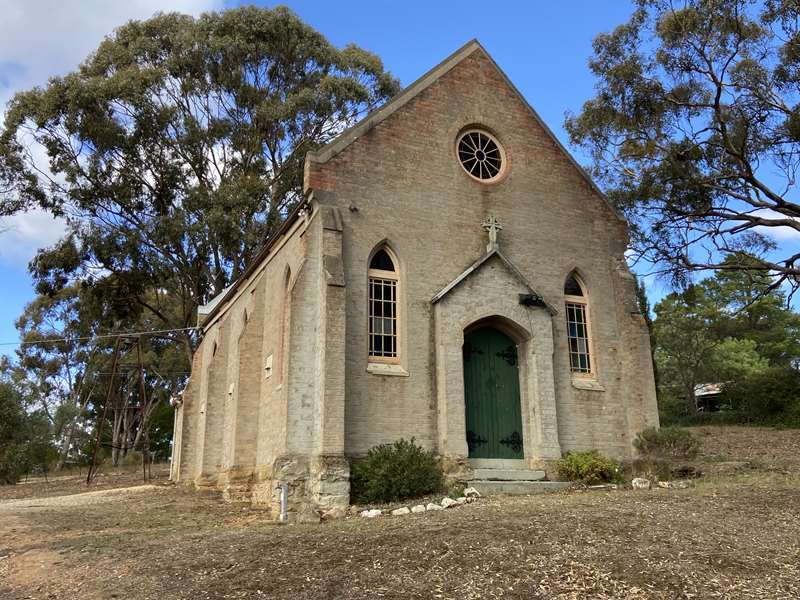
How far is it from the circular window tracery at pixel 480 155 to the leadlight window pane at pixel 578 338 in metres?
3.89

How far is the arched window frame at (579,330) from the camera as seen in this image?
53.0 feet

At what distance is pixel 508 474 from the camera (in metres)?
13.8

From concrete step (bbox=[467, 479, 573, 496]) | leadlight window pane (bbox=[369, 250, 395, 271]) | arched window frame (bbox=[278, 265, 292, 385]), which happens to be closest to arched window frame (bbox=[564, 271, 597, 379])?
concrete step (bbox=[467, 479, 573, 496])

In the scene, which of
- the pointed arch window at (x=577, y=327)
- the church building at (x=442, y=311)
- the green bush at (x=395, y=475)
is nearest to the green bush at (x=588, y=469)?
the church building at (x=442, y=311)

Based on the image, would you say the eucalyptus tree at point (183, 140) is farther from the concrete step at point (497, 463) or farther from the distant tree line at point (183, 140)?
the concrete step at point (497, 463)

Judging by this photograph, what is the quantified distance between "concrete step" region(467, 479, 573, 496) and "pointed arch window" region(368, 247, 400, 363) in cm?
313

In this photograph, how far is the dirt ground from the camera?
665cm

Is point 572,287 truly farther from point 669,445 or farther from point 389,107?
point 389,107

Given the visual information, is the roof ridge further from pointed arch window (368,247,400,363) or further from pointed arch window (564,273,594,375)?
pointed arch window (564,273,594,375)

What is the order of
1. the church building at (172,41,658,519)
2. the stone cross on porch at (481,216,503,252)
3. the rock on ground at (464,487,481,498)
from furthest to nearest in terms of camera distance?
the stone cross on porch at (481,216,503,252), the church building at (172,41,658,519), the rock on ground at (464,487,481,498)

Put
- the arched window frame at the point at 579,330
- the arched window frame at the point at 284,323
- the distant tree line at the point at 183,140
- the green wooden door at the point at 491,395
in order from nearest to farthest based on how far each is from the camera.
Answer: the green wooden door at the point at 491,395 → the arched window frame at the point at 284,323 → the arched window frame at the point at 579,330 → the distant tree line at the point at 183,140

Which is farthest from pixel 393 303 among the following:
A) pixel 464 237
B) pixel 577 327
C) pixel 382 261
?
pixel 577 327

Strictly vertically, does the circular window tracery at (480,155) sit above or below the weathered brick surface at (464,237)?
above

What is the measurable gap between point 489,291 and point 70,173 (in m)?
21.2
